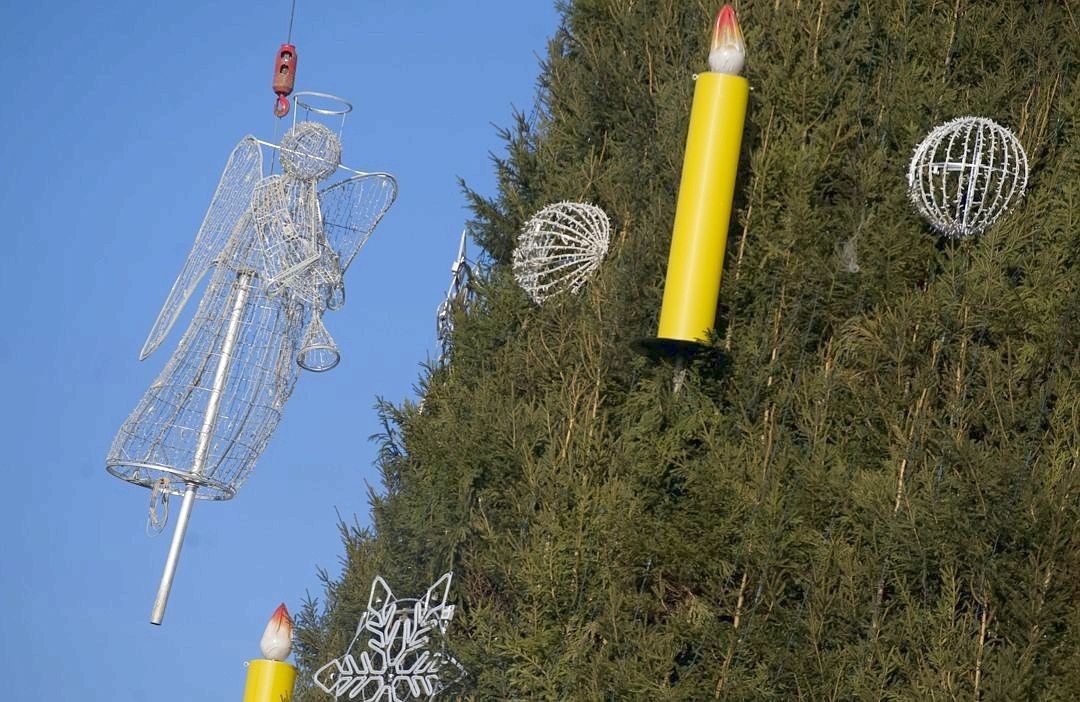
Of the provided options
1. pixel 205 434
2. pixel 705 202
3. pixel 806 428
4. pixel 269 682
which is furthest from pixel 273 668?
pixel 705 202

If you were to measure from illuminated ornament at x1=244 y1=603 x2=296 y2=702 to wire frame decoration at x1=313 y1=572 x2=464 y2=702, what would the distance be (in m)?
0.26

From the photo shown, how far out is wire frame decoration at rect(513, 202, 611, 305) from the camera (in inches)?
382

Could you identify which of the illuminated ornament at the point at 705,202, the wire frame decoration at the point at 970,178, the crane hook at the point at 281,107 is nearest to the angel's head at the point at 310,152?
the crane hook at the point at 281,107

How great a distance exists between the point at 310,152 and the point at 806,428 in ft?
15.7

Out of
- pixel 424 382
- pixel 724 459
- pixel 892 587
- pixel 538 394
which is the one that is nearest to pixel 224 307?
pixel 424 382

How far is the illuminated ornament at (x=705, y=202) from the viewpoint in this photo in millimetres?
8297

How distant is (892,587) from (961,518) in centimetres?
66

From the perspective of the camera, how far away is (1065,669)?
289 inches

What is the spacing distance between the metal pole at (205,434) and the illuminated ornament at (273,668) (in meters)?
1.26

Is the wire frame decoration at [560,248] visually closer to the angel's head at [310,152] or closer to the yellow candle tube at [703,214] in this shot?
the yellow candle tube at [703,214]

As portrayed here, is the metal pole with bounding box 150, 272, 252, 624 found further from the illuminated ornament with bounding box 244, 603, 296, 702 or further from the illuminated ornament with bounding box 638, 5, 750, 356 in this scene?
the illuminated ornament with bounding box 638, 5, 750, 356

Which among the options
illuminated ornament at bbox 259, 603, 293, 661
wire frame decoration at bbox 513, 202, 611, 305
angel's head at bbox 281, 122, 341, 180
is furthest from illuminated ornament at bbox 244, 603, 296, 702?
angel's head at bbox 281, 122, 341, 180

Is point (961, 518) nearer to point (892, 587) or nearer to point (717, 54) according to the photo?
point (892, 587)

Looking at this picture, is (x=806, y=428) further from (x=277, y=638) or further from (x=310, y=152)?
(x=310, y=152)
